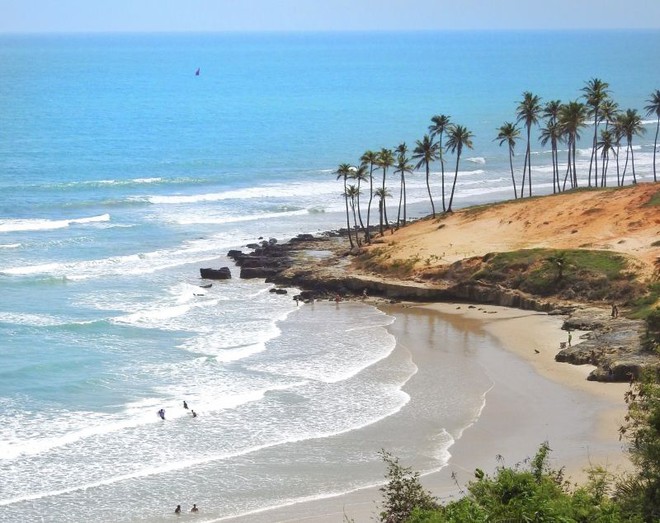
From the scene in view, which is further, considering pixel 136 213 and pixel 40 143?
pixel 40 143

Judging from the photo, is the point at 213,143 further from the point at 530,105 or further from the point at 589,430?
the point at 589,430

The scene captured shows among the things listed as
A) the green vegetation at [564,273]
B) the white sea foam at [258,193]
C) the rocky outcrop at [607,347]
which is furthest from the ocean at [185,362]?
the green vegetation at [564,273]

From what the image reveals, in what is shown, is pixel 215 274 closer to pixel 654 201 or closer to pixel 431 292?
pixel 431 292

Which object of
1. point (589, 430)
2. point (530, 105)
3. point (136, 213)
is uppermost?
point (530, 105)

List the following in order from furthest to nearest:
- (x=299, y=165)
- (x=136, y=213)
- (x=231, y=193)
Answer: (x=299, y=165) → (x=231, y=193) → (x=136, y=213)

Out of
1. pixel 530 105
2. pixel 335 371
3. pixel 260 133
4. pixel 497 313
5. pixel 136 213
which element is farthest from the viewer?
pixel 260 133

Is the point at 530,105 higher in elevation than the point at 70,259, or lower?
higher

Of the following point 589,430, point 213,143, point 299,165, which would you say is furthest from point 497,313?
point 213,143

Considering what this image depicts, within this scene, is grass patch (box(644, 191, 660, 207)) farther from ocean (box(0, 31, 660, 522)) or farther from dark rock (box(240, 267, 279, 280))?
dark rock (box(240, 267, 279, 280))
